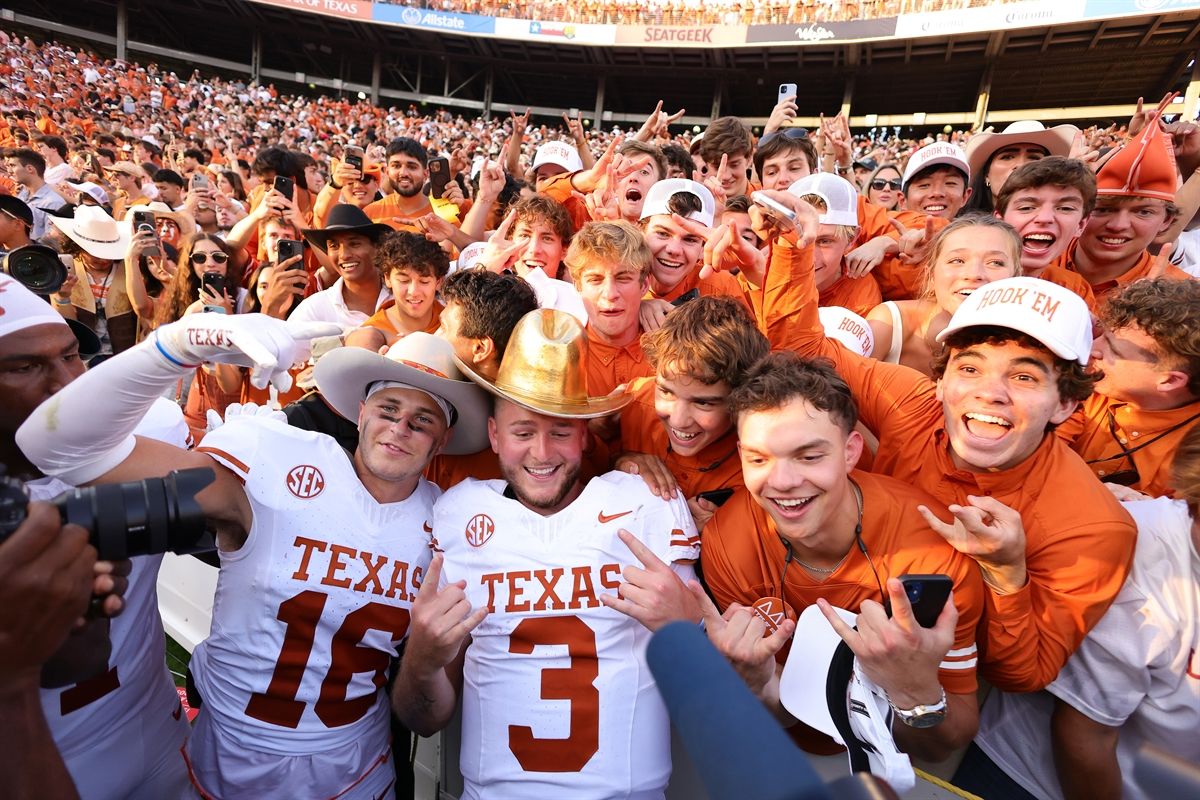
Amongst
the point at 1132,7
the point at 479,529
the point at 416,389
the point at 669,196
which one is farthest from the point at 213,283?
the point at 1132,7

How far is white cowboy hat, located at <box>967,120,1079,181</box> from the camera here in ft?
13.9

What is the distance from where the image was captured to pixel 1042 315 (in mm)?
1901

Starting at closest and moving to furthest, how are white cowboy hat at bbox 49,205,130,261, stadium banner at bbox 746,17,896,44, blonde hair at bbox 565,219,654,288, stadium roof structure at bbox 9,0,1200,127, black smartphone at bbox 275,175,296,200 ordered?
blonde hair at bbox 565,219,654,288 → black smartphone at bbox 275,175,296,200 → white cowboy hat at bbox 49,205,130,261 → stadium roof structure at bbox 9,0,1200,127 → stadium banner at bbox 746,17,896,44

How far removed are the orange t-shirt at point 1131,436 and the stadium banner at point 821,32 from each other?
29.4 metres

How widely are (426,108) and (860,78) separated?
23330 mm

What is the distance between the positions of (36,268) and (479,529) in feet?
11.9

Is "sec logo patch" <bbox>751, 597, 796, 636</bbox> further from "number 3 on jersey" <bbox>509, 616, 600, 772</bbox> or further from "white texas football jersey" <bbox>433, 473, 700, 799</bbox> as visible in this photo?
"number 3 on jersey" <bbox>509, 616, 600, 772</bbox>

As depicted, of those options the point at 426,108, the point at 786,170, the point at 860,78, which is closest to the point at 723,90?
the point at 860,78

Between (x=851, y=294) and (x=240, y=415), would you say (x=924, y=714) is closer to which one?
(x=240, y=415)

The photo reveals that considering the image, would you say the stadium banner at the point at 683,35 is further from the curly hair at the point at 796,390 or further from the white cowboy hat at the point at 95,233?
the curly hair at the point at 796,390

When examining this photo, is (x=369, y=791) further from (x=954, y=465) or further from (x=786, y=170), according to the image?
(x=786, y=170)

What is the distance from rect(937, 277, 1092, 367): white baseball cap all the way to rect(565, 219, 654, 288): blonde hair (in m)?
1.62

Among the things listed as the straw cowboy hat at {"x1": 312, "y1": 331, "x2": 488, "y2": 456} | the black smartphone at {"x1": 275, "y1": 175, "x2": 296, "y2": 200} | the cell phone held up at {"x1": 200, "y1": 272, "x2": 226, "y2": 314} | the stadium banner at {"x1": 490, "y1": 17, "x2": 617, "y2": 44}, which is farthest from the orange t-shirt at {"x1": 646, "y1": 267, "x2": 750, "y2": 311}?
the stadium banner at {"x1": 490, "y1": 17, "x2": 617, "y2": 44}

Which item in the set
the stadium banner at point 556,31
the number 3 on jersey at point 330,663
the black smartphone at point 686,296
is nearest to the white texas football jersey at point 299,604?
the number 3 on jersey at point 330,663
